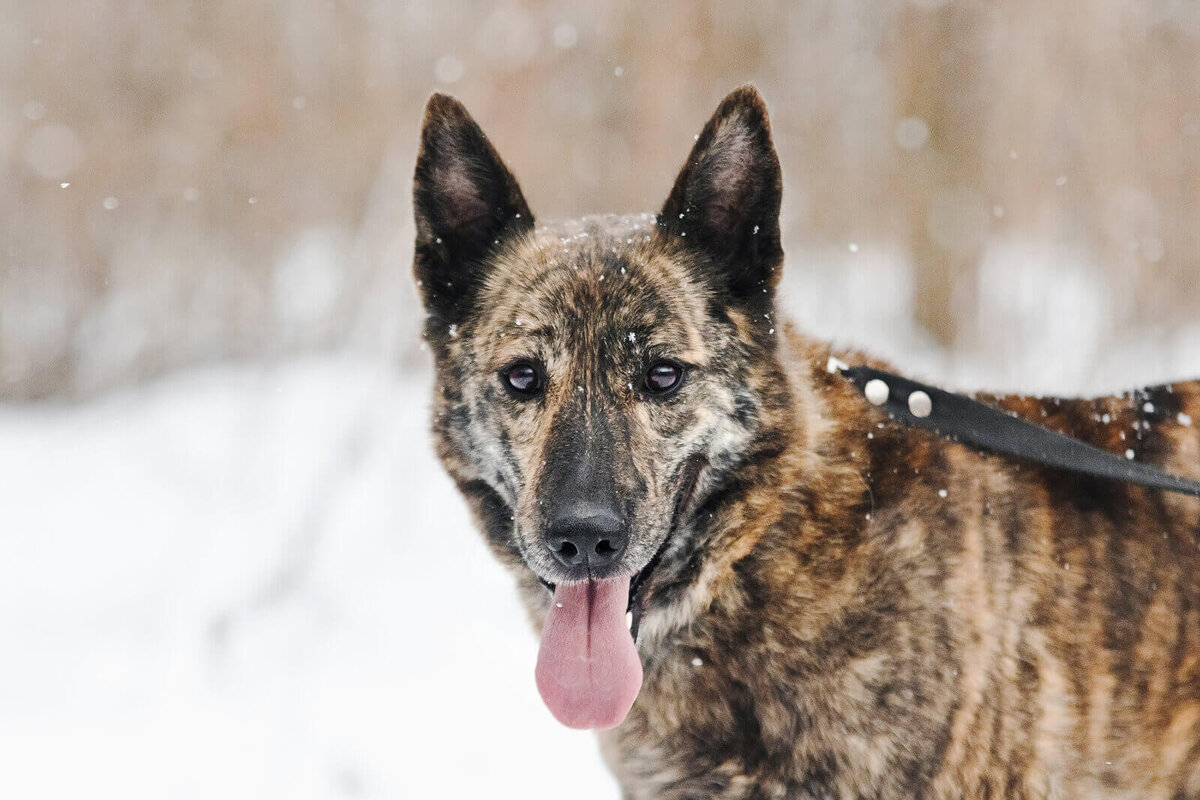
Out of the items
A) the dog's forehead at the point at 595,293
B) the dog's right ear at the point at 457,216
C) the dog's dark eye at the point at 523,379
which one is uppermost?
the dog's right ear at the point at 457,216

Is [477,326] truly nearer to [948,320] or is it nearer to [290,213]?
[290,213]

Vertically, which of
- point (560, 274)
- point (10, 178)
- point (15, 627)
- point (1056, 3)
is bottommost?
point (15, 627)

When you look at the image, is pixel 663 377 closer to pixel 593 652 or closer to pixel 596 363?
pixel 596 363

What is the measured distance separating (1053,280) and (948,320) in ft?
3.69

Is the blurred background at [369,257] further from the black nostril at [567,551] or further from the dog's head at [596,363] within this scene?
the black nostril at [567,551]

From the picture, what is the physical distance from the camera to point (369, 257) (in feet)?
19.5

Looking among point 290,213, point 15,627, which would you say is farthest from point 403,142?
point 15,627

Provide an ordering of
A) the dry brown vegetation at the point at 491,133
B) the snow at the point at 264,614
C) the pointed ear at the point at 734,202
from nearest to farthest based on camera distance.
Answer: the pointed ear at the point at 734,202 < the snow at the point at 264,614 < the dry brown vegetation at the point at 491,133

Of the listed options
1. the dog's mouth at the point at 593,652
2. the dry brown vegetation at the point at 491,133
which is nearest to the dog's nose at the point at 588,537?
the dog's mouth at the point at 593,652

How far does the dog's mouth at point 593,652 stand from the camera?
2.29 metres

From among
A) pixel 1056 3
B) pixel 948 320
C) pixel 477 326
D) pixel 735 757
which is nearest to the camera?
pixel 735 757

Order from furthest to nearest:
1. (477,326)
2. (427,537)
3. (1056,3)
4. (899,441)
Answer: (1056,3)
(427,537)
(477,326)
(899,441)

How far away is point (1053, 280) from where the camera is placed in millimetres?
10062

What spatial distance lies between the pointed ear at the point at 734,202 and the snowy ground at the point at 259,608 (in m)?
2.04
